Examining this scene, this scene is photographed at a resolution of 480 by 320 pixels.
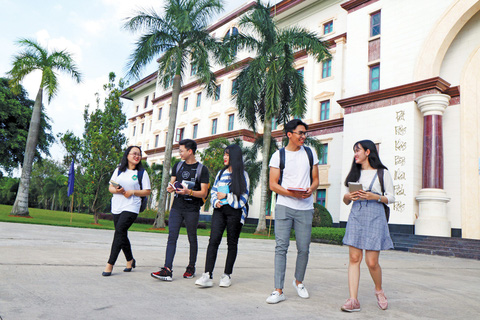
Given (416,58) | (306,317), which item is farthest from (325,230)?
(306,317)

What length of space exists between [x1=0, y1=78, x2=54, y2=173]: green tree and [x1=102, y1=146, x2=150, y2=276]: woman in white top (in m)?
23.9

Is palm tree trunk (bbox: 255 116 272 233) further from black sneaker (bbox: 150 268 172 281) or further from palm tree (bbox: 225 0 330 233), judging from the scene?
black sneaker (bbox: 150 268 172 281)

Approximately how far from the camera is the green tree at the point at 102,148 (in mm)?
20312

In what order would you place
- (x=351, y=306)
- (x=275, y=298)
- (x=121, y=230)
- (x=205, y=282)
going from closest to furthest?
(x=351, y=306), (x=275, y=298), (x=205, y=282), (x=121, y=230)

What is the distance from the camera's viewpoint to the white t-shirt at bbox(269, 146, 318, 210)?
4281 millimetres

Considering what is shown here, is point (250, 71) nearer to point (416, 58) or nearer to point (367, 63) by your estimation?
point (367, 63)

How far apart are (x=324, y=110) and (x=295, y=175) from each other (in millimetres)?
24063

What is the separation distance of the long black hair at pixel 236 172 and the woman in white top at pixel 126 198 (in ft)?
4.30

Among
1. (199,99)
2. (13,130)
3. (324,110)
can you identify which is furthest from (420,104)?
(13,130)

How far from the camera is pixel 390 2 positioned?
21.2m

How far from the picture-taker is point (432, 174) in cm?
1808

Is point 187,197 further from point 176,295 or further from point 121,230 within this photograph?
point 176,295

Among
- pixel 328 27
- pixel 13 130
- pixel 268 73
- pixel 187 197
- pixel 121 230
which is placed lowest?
pixel 121 230

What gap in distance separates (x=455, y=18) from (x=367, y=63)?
A: 15.7 feet
